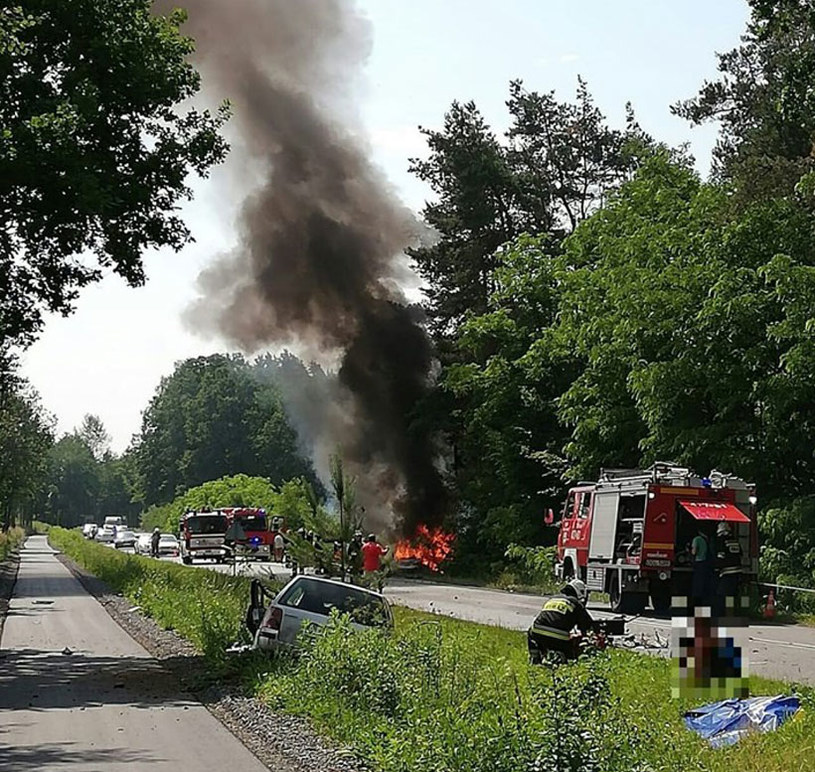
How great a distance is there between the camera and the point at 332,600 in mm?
16031

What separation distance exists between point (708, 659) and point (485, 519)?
35.7 meters

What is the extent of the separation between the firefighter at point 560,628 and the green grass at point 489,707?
337mm

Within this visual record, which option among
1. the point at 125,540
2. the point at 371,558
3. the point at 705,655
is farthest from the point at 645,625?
the point at 125,540

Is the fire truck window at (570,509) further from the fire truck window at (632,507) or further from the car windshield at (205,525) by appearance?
the car windshield at (205,525)

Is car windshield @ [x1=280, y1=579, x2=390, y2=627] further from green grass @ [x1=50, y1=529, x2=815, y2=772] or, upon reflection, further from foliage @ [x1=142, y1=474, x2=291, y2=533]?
foliage @ [x1=142, y1=474, x2=291, y2=533]

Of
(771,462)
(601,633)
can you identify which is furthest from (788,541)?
(601,633)

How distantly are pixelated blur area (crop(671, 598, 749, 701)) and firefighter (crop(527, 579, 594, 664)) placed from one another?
3579 millimetres

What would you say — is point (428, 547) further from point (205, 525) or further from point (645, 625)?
point (645, 625)

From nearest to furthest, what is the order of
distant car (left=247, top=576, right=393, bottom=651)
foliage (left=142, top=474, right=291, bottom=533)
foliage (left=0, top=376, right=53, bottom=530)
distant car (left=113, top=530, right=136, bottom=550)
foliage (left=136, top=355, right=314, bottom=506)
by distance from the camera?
distant car (left=247, top=576, right=393, bottom=651) → foliage (left=0, top=376, right=53, bottom=530) → foliage (left=142, top=474, right=291, bottom=533) → distant car (left=113, top=530, right=136, bottom=550) → foliage (left=136, top=355, right=314, bottom=506)

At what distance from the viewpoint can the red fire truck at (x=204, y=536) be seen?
56719 millimetres

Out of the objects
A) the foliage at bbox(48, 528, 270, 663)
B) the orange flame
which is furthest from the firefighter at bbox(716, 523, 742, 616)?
the orange flame

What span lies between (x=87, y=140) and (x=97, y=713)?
982 centimetres

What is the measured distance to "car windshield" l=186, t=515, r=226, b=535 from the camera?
2245 inches

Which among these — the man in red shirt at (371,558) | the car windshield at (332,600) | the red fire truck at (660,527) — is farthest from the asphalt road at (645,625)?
the car windshield at (332,600)
